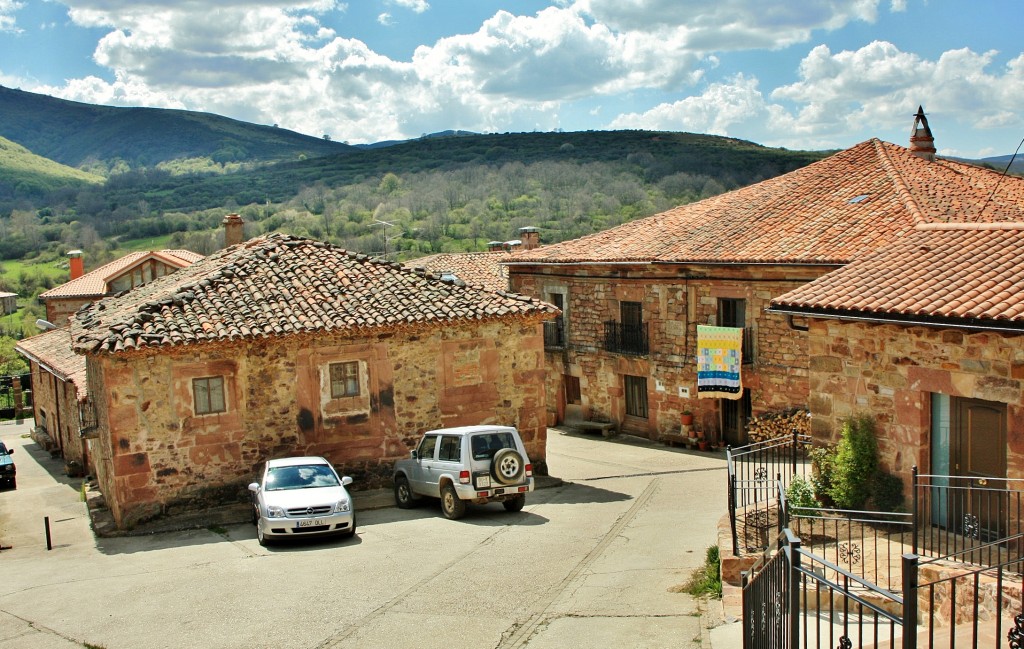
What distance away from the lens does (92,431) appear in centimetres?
1764

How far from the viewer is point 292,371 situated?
17625mm

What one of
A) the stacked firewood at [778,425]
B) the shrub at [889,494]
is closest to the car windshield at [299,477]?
the shrub at [889,494]

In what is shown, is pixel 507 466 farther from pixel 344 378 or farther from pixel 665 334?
pixel 665 334

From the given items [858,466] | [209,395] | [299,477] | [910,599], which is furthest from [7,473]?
[910,599]

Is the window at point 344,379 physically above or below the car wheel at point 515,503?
above

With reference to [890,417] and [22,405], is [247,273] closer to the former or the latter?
[890,417]

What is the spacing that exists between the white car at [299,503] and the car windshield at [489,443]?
224cm

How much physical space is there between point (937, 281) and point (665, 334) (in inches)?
508

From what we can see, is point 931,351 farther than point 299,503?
No

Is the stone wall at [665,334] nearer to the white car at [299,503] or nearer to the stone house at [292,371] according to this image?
the stone house at [292,371]

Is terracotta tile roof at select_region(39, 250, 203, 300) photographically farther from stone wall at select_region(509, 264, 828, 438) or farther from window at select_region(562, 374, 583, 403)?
window at select_region(562, 374, 583, 403)

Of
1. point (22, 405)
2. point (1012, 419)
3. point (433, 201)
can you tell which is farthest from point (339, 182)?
point (1012, 419)

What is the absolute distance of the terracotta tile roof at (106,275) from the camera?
42500 mm

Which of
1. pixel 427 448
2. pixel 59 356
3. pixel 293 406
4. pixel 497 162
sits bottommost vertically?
pixel 427 448
